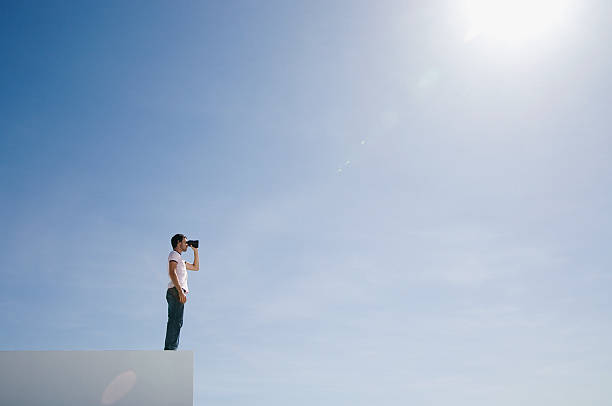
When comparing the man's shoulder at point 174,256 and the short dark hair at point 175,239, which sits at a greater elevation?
the short dark hair at point 175,239

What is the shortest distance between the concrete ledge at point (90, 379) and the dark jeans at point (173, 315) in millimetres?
1237

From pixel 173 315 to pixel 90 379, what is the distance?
1.88 metres

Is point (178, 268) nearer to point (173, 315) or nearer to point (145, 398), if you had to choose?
point (173, 315)

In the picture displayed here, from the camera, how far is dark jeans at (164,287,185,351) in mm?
9391

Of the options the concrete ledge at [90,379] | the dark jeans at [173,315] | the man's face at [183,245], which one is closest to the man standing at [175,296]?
the dark jeans at [173,315]

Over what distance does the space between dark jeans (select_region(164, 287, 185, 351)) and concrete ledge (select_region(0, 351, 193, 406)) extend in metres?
1.24

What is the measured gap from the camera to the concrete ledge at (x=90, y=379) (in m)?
7.77

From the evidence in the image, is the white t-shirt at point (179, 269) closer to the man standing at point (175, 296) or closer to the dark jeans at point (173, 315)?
the man standing at point (175, 296)

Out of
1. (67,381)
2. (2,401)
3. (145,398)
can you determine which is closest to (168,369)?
(145,398)

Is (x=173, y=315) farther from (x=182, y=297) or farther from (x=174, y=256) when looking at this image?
(x=174, y=256)

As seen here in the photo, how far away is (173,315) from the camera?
9.45 meters

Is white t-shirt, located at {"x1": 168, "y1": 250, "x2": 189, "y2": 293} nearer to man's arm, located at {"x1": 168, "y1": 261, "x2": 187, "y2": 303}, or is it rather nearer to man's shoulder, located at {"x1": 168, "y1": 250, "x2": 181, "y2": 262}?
man's shoulder, located at {"x1": 168, "y1": 250, "x2": 181, "y2": 262}

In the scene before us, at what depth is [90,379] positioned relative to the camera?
7.89 meters

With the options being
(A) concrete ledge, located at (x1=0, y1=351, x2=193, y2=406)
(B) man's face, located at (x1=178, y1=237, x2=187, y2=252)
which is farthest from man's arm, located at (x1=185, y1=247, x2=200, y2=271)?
(A) concrete ledge, located at (x1=0, y1=351, x2=193, y2=406)
